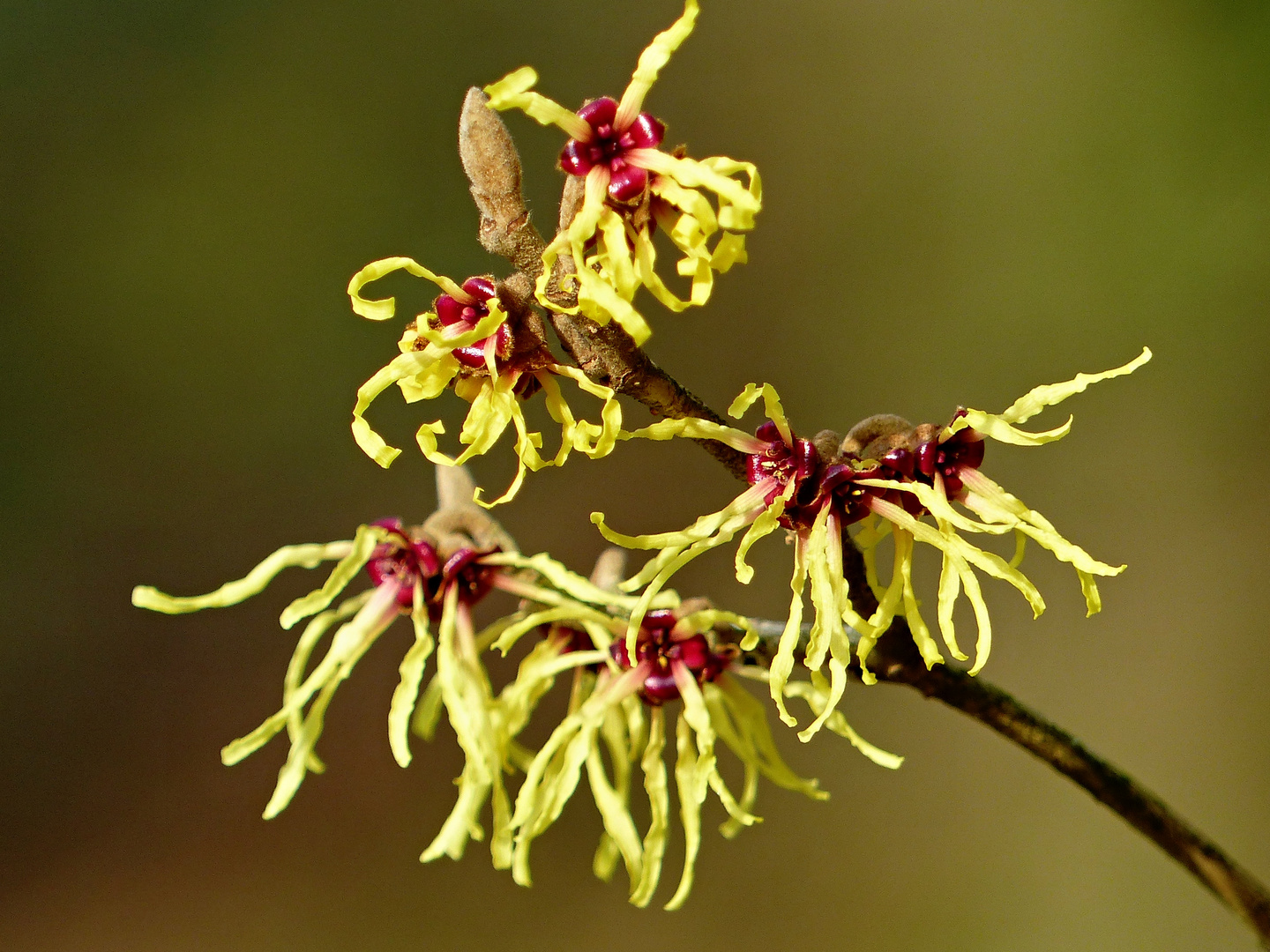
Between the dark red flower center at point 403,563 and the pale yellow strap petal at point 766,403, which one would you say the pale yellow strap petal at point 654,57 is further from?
the dark red flower center at point 403,563

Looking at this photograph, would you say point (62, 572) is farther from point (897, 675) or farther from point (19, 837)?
point (897, 675)

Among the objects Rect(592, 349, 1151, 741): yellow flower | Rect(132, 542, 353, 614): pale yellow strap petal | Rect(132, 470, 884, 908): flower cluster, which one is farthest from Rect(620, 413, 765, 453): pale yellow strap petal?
Rect(132, 542, 353, 614): pale yellow strap petal

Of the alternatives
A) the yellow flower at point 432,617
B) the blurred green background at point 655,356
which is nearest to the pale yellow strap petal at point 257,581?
the yellow flower at point 432,617

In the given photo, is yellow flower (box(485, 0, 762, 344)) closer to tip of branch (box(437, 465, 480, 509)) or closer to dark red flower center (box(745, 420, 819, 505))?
dark red flower center (box(745, 420, 819, 505))

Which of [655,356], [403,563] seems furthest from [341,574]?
[655,356]

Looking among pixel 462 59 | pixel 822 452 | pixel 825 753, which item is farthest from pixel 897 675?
pixel 462 59

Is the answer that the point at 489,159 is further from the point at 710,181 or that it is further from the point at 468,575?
the point at 468,575
